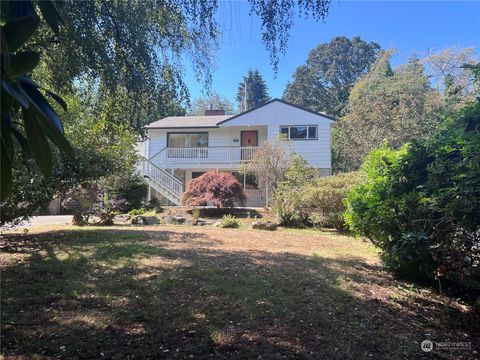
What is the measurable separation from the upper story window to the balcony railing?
2.59 meters

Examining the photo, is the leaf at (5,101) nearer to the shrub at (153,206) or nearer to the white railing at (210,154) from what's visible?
the shrub at (153,206)

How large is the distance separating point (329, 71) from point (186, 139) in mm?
33540

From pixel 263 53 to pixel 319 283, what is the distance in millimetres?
3352

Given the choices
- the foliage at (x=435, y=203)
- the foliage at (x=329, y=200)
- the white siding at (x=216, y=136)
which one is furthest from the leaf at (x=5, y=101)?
the white siding at (x=216, y=136)

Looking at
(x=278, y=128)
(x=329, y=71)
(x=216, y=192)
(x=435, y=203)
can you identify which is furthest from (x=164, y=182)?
(x=329, y=71)

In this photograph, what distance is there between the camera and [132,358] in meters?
3.16

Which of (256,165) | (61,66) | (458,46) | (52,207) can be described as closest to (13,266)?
(61,66)

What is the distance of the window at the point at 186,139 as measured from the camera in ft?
79.6

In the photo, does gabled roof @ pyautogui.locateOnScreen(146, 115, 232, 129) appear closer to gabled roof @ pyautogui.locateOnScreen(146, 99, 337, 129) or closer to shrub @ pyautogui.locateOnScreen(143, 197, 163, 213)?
gabled roof @ pyautogui.locateOnScreen(146, 99, 337, 129)

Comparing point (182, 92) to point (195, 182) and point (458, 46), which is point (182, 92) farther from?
point (458, 46)

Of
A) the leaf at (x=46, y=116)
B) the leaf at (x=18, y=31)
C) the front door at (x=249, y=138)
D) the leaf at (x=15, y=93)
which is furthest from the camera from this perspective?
the front door at (x=249, y=138)

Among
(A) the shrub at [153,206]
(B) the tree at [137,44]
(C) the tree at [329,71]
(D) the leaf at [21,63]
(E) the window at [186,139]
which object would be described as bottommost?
(A) the shrub at [153,206]

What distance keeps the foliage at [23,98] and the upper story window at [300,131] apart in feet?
67.7

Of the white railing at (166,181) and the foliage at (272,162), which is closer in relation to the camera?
the foliage at (272,162)
